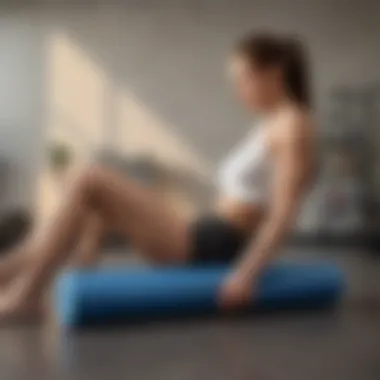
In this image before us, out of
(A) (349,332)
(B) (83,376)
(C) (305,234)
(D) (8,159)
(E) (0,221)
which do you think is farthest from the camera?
(D) (8,159)

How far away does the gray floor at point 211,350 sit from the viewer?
1945 mm

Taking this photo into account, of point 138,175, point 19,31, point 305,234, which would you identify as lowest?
point 305,234

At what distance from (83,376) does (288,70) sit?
1.22m

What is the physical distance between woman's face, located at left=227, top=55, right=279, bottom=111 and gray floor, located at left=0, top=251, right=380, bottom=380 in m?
0.66

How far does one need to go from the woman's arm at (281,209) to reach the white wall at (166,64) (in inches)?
118

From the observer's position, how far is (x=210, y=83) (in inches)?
221

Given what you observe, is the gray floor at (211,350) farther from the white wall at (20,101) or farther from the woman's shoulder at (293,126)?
the white wall at (20,101)

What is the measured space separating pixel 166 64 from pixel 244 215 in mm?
3065

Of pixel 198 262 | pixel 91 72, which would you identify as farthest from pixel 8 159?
pixel 198 262

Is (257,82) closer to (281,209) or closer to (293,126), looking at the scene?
(293,126)

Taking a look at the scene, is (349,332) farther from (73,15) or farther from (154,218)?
(73,15)

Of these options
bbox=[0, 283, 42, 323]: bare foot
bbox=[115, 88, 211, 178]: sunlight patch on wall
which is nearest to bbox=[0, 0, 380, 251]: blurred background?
bbox=[115, 88, 211, 178]: sunlight patch on wall

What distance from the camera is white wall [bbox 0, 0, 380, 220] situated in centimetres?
556

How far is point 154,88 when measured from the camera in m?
5.61
